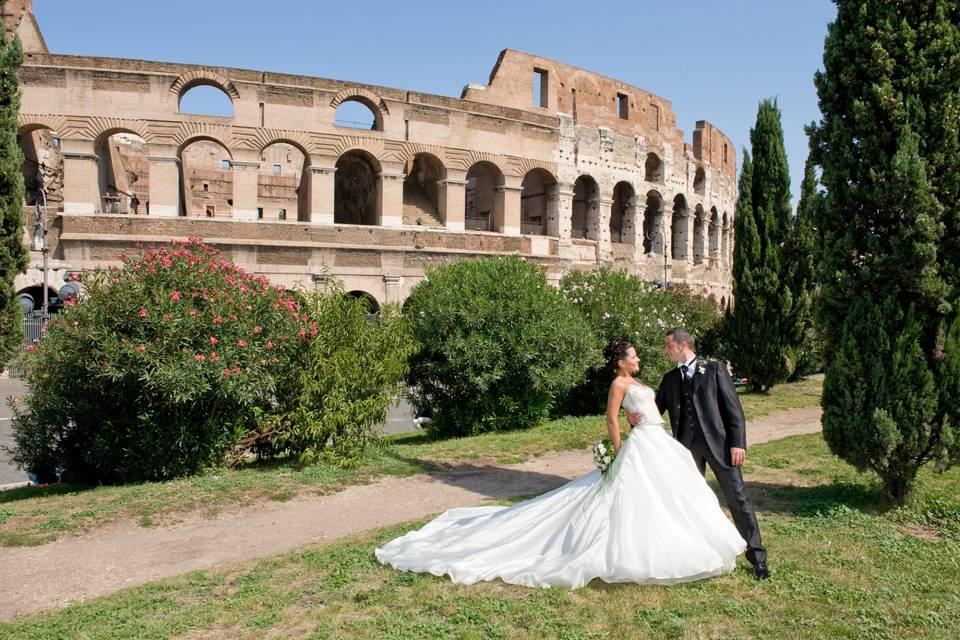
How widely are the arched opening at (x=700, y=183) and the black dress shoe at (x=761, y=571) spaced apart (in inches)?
1192

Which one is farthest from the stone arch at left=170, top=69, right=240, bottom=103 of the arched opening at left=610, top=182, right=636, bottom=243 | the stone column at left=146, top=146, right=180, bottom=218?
the arched opening at left=610, top=182, right=636, bottom=243

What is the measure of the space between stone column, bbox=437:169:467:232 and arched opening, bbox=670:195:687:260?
12.1 meters

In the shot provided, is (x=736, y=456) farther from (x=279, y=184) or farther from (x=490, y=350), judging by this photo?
(x=279, y=184)

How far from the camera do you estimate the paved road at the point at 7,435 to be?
35.3 feet

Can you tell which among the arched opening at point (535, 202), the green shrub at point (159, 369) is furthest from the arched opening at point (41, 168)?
the green shrub at point (159, 369)

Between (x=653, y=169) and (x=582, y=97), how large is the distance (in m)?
5.48

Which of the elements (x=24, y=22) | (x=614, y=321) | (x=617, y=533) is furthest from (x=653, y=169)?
(x=617, y=533)

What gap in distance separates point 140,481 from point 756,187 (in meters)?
14.8

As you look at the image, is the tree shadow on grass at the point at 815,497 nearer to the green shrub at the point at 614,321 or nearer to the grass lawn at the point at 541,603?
the grass lawn at the point at 541,603

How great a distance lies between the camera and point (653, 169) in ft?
101

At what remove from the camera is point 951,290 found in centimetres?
638

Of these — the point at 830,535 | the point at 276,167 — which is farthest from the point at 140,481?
the point at 276,167

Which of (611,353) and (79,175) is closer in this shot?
(611,353)

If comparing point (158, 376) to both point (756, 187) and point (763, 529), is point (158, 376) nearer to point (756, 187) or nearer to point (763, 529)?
point (763, 529)
